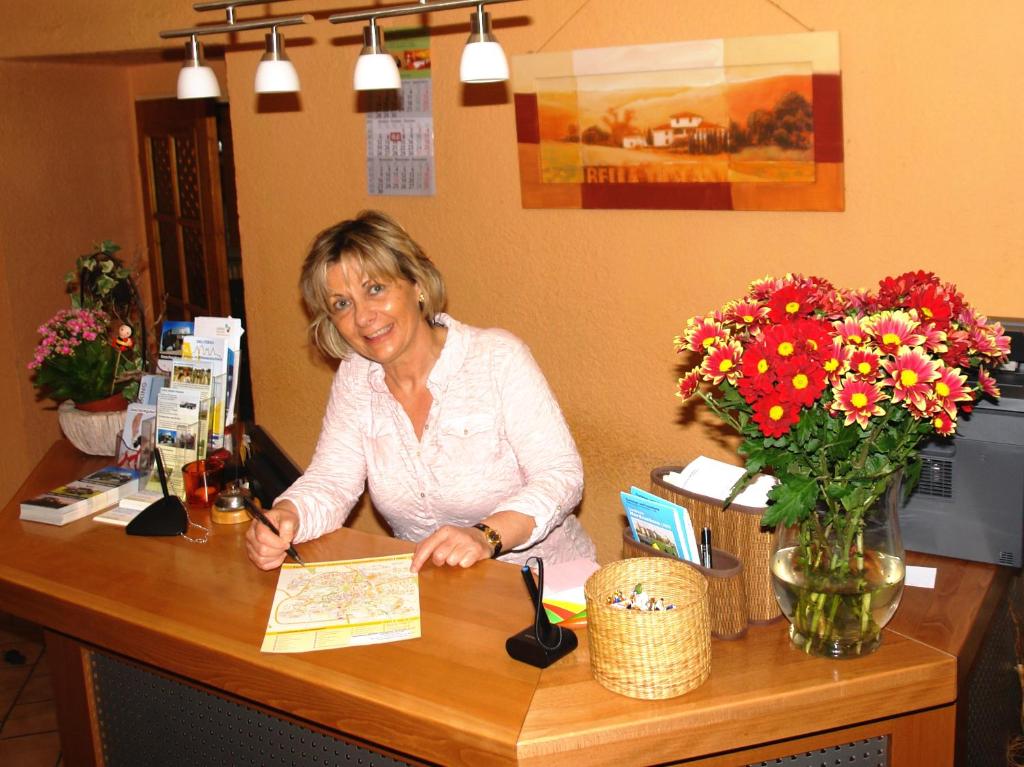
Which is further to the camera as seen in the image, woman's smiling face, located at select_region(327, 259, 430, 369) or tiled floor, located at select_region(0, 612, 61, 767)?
tiled floor, located at select_region(0, 612, 61, 767)

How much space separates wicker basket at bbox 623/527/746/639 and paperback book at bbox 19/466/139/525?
4.92ft

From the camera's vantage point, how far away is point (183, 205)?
4.77 m

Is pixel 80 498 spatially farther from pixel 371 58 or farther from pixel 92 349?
pixel 371 58

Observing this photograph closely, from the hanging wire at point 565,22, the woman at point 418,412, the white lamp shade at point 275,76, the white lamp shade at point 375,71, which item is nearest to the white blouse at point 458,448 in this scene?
the woman at point 418,412

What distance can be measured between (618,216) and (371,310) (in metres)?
1.01

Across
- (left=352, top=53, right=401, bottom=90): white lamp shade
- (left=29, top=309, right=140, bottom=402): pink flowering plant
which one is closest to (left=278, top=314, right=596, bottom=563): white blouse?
(left=352, top=53, right=401, bottom=90): white lamp shade

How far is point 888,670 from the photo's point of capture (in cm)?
175

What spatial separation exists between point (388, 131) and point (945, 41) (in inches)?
72.4

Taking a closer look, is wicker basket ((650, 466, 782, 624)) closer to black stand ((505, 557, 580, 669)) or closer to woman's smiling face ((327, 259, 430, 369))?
black stand ((505, 557, 580, 669))

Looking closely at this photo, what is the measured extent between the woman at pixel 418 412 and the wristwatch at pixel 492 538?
14 centimetres

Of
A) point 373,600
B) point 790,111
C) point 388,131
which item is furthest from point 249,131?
point 373,600

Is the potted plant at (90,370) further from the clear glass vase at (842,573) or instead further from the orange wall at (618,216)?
the clear glass vase at (842,573)

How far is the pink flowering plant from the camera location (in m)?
3.14

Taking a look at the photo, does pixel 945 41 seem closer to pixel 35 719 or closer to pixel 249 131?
pixel 249 131
